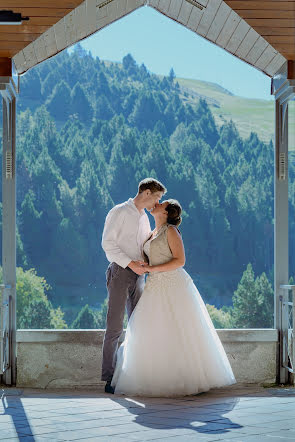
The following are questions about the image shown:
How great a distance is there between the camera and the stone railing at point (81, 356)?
538cm

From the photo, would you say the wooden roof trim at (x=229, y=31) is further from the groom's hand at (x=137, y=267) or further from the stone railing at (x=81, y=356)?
the stone railing at (x=81, y=356)

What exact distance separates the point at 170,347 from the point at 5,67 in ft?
7.45

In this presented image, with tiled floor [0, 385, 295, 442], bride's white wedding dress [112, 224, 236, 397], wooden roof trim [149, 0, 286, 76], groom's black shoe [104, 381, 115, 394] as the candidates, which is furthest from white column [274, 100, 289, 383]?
groom's black shoe [104, 381, 115, 394]

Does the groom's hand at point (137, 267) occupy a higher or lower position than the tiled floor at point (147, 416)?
higher

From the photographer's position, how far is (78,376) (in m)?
5.41

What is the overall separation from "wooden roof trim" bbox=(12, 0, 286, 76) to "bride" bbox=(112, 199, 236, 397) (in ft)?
4.17

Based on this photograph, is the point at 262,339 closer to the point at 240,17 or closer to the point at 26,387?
the point at 26,387

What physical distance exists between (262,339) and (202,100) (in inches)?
671

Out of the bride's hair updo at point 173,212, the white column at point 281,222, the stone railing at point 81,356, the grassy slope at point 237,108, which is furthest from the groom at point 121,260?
the grassy slope at point 237,108

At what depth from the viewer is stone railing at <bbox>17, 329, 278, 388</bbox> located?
5375 mm

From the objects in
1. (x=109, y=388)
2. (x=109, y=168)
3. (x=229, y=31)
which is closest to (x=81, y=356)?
(x=109, y=388)

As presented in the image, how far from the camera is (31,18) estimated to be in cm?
485

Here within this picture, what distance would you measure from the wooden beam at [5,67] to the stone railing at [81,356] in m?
1.89

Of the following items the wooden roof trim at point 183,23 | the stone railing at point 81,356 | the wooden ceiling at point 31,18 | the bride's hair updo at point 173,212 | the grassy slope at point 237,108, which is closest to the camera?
the wooden ceiling at point 31,18
